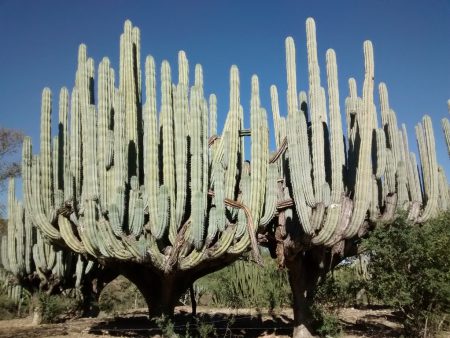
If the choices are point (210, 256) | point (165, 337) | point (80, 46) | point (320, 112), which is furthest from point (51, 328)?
point (320, 112)

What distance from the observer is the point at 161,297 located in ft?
34.9

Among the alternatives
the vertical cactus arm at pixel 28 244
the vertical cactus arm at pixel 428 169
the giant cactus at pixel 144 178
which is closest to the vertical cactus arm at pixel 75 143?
the giant cactus at pixel 144 178

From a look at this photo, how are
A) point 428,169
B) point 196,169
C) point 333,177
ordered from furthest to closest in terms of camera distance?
1. point 428,169
2. point 333,177
3. point 196,169

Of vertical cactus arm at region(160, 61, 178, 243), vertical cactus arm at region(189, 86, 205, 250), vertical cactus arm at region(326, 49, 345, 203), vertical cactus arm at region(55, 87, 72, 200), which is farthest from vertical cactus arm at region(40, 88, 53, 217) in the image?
vertical cactus arm at region(326, 49, 345, 203)

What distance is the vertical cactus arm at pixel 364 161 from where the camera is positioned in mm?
9109

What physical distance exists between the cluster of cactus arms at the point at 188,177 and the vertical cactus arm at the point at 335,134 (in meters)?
0.02

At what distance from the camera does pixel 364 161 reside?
9117 millimetres

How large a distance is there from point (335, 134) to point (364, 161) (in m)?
0.82

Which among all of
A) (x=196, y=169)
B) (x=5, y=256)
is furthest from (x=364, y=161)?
(x=5, y=256)

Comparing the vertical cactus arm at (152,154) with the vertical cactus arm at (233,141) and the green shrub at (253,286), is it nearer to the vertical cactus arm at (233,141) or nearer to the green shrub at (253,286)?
the vertical cactus arm at (233,141)

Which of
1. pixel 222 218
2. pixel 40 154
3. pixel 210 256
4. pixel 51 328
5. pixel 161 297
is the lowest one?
pixel 51 328

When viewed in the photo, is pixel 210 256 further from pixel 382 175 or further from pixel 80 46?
pixel 80 46

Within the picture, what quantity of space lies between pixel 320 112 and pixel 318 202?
1913 millimetres

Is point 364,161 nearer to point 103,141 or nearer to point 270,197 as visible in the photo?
point 270,197
